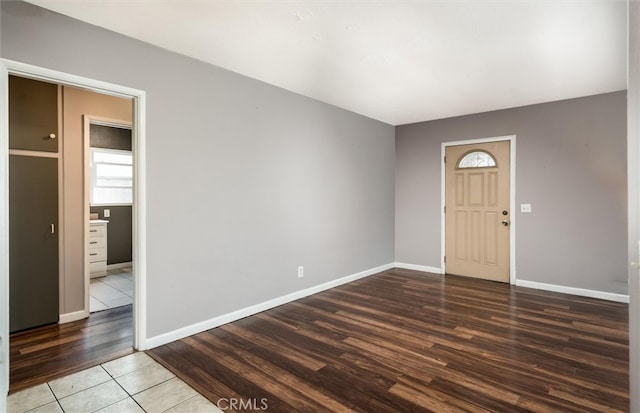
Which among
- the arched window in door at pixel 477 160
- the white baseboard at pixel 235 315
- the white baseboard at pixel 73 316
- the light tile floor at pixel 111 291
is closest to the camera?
the white baseboard at pixel 235 315

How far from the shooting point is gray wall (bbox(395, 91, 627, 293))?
3951 mm

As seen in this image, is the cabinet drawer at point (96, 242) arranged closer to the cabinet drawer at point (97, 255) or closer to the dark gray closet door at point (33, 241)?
the cabinet drawer at point (97, 255)

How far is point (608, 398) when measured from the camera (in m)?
2.02

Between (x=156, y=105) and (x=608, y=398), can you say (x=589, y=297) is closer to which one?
(x=608, y=398)

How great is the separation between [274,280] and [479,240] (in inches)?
129

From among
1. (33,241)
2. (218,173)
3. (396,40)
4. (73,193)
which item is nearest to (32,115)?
(73,193)

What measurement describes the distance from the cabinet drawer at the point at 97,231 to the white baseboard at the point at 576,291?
6.43 meters

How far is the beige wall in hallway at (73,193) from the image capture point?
10.8 feet

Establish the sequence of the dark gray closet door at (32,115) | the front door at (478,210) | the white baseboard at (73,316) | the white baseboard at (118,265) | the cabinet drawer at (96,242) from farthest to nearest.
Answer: the white baseboard at (118,265) → the cabinet drawer at (96,242) → the front door at (478,210) → the white baseboard at (73,316) → the dark gray closet door at (32,115)

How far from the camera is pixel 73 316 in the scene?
3.33 metres

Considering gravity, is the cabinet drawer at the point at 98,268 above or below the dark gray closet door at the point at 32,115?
below

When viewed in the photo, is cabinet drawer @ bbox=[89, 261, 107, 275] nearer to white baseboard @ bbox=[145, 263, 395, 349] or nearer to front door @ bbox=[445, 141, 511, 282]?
white baseboard @ bbox=[145, 263, 395, 349]

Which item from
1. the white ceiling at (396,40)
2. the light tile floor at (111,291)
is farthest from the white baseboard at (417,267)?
the light tile floor at (111,291)

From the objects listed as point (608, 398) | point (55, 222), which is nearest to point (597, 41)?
point (608, 398)
